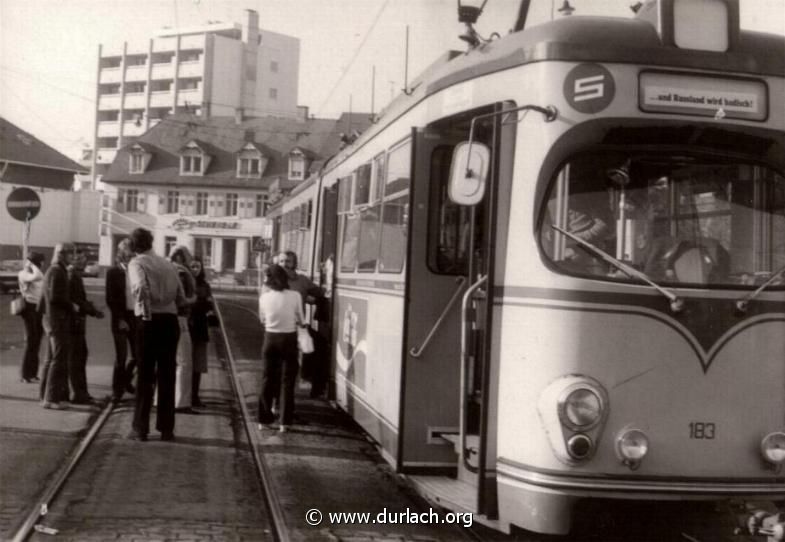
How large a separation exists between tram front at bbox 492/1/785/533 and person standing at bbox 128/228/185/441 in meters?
4.23

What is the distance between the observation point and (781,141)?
5.56 metres

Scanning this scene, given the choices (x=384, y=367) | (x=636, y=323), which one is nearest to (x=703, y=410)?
(x=636, y=323)

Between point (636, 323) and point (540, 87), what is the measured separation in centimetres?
141

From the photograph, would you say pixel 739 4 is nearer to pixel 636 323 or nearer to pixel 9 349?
pixel 636 323

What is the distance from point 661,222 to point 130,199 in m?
63.8

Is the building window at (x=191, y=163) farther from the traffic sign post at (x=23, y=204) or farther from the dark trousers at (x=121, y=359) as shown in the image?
the traffic sign post at (x=23, y=204)

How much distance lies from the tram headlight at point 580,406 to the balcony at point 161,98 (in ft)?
264

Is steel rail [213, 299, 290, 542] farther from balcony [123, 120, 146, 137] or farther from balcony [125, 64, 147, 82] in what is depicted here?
balcony [123, 120, 146, 137]

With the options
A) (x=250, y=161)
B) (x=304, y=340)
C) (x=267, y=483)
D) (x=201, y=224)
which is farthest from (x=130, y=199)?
(x=267, y=483)

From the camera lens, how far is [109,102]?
86.2 meters

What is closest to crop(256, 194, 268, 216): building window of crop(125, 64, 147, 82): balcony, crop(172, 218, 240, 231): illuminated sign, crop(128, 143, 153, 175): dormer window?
crop(172, 218, 240, 231): illuminated sign

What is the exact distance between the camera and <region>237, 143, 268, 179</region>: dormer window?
213ft

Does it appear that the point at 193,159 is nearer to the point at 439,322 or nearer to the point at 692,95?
the point at 439,322

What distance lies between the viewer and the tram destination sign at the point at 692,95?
17.7 feet
